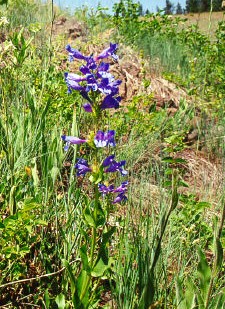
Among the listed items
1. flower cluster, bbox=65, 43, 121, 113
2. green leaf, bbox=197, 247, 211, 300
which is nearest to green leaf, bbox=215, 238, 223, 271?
green leaf, bbox=197, 247, 211, 300

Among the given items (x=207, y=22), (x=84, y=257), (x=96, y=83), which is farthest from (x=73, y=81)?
(x=207, y=22)

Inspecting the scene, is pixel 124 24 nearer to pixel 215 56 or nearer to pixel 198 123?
pixel 215 56

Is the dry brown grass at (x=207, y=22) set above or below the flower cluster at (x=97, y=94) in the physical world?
above

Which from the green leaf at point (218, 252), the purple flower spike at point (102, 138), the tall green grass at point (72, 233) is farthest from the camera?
the tall green grass at point (72, 233)

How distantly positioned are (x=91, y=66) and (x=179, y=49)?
621 centimetres

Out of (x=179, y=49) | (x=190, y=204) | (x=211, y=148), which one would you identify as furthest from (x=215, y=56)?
(x=190, y=204)

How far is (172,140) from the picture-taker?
53.6 inches

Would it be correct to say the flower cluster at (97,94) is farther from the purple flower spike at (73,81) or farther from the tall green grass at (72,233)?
the tall green grass at (72,233)

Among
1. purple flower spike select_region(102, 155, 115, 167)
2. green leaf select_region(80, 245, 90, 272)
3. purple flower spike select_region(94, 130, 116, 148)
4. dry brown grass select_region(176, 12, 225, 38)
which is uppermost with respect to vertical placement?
dry brown grass select_region(176, 12, 225, 38)

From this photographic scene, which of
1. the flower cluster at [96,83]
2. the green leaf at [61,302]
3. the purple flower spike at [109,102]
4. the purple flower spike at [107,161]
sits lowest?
the green leaf at [61,302]

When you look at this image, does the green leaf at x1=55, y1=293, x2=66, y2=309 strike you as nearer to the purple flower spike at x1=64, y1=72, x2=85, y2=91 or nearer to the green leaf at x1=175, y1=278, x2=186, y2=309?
the green leaf at x1=175, y1=278, x2=186, y2=309

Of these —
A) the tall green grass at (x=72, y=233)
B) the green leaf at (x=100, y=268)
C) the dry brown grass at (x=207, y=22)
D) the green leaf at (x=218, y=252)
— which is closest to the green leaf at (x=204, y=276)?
the tall green grass at (x=72, y=233)

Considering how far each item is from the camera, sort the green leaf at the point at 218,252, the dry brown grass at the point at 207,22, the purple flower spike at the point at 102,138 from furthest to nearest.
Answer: the dry brown grass at the point at 207,22
the purple flower spike at the point at 102,138
the green leaf at the point at 218,252

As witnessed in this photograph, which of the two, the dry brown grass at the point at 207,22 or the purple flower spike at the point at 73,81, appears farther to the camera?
the dry brown grass at the point at 207,22
